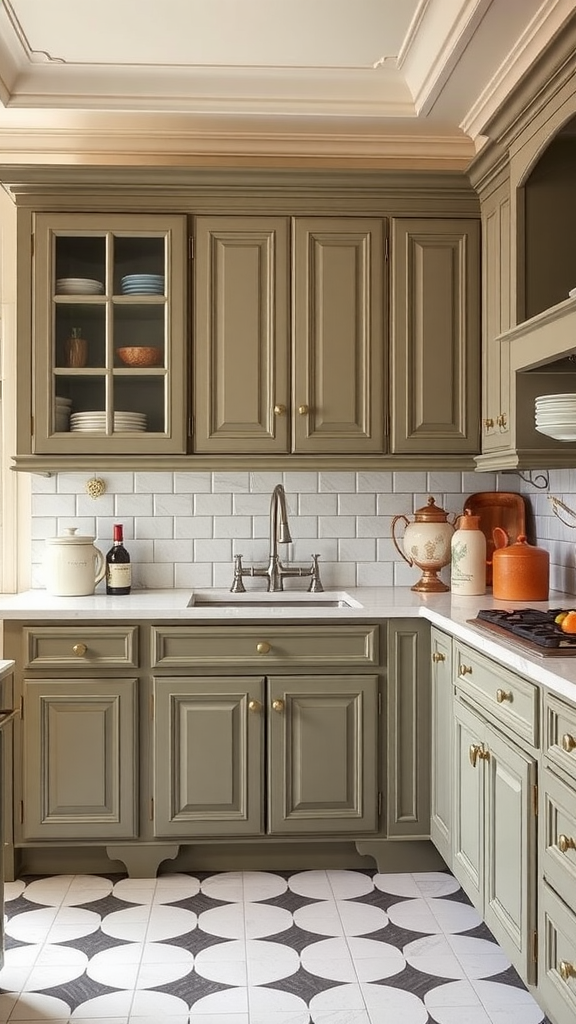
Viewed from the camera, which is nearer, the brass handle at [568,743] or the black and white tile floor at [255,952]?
the brass handle at [568,743]

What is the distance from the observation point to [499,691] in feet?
8.00

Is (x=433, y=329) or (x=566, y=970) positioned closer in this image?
(x=566, y=970)

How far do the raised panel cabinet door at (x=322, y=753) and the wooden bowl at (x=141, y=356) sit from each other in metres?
1.21

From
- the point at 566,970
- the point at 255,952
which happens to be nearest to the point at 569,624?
the point at 566,970

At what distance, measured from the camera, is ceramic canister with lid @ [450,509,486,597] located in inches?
136

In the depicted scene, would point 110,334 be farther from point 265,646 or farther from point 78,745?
point 78,745

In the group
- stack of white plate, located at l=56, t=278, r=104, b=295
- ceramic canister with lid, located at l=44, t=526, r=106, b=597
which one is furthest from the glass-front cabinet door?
ceramic canister with lid, located at l=44, t=526, r=106, b=597

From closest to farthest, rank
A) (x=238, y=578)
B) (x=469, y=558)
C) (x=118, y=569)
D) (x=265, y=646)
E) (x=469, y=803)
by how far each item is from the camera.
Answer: (x=469, y=803) → (x=265, y=646) → (x=469, y=558) → (x=118, y=569) → (x=238, y=578)

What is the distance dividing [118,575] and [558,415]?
1746mm

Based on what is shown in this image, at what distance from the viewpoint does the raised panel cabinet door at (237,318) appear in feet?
11.4

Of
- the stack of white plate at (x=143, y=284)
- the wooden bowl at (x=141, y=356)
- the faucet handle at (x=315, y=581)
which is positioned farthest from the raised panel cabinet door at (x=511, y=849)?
the stack of white plate at (x=143, y=284)

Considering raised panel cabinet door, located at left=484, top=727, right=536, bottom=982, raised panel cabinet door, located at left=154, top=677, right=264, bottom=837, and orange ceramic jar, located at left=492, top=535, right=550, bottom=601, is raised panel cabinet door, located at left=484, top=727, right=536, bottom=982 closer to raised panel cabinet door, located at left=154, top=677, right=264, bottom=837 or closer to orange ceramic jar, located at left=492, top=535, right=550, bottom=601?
orange ceramic jar, located at left=492, top=535, right=550, bottom=601

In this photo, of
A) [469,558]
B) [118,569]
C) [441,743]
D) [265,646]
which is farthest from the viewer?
[118,569]

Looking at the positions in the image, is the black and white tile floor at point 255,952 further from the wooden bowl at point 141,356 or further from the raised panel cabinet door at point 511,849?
the wooden bowl at point 141,356
